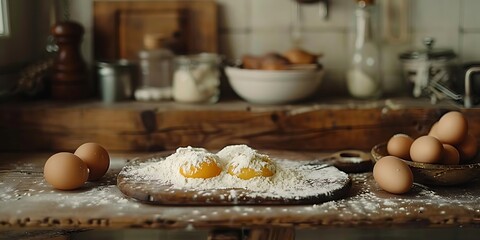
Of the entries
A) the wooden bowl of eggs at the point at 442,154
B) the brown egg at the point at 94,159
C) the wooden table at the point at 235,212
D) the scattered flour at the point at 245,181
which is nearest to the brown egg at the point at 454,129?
the wooden bowl of eggs at the point at 442,154

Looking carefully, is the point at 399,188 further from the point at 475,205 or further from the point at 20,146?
the point at 20,146

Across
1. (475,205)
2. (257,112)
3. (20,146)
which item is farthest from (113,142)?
(475,205)

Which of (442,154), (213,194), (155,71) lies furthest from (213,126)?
(442,154)

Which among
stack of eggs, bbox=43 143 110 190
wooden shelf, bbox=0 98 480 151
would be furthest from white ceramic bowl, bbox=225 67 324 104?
stack of eggs, bbox=43 143 110 190

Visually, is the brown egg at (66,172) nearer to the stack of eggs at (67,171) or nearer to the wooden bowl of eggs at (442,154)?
the stack of eggs at (67,171)

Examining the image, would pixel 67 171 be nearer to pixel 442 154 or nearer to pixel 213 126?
pixel 213 126

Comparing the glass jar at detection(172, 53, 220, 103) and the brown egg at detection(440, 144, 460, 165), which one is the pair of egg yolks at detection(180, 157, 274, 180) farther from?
the glass jar at detection(172, 53, 220, 103)
